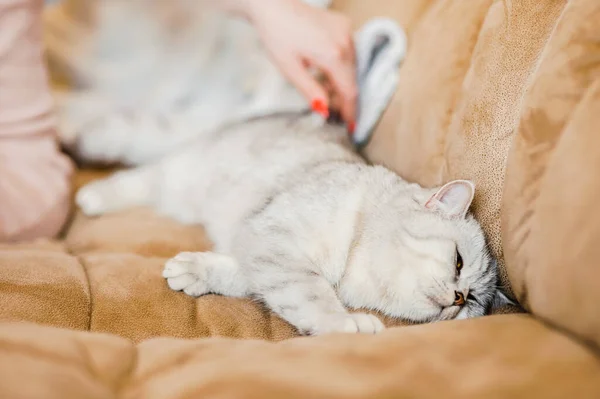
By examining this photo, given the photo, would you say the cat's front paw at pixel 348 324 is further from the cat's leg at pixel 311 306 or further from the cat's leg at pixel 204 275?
the cat's leg at pixel 204 275

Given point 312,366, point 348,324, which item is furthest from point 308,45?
point 312,366

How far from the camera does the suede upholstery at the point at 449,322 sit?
0.83 m

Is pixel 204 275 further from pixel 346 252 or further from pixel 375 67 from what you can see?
pixel 375 67

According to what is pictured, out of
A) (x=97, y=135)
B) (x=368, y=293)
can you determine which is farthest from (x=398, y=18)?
(x=97, y=135)

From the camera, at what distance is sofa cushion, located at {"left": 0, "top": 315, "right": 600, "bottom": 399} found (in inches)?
31.6

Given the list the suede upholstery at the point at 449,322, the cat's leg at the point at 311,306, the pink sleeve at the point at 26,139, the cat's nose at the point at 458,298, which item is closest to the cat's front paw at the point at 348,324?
the cat's leg at the point at 311,306

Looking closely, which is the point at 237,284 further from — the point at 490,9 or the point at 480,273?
the point at 490,9

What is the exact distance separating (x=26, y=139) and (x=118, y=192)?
0.34 m

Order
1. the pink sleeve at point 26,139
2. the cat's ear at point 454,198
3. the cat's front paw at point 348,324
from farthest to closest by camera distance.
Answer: the pink sleeve at point 26,139 < the cat's ear at point 454,198 < the cat's front paw at point 348,324

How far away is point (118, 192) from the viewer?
200 centimetres

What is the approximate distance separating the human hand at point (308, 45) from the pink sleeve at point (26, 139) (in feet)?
2.33

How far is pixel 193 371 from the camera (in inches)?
33.8

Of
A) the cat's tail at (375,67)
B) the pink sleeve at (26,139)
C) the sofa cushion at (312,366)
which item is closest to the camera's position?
the sofa cushion at (312,366)

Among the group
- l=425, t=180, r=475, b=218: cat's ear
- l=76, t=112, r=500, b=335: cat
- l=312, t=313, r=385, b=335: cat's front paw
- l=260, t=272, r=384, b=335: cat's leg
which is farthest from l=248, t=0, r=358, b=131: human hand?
l=312, t=313, r=385, b=335: cat's front paw
